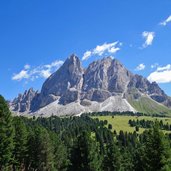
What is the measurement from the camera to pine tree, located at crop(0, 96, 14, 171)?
56.6 m

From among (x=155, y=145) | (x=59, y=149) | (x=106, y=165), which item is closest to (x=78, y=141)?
(x=106, y=165)

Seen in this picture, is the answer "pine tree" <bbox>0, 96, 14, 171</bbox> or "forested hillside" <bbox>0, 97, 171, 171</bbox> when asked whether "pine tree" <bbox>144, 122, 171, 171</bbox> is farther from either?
"pine tree" <bbox>0, 96, 14, 171</bbox>

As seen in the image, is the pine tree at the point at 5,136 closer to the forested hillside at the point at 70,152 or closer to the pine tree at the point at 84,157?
the forested hillside at the point at 70,152

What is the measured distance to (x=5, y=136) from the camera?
56.8m

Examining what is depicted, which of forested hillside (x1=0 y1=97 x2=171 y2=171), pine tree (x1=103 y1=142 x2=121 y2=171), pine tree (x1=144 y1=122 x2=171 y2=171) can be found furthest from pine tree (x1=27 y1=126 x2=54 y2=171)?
pine tree (x1=144 y1=122 x2=171 y2=171)

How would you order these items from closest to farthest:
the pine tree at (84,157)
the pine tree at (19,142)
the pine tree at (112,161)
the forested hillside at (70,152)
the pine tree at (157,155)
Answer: the pine tree at (157,155)
the forested hillside at (70,152)
the pine tree at (84,157)
the pine tree at (19,142)
the pine tree at (112,161)

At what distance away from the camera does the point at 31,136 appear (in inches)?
3147

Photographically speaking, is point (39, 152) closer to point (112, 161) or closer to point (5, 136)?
point (112, 161)

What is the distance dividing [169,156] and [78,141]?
26.4 metres

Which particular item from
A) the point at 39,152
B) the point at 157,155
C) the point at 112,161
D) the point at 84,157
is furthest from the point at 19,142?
the point at 157,155

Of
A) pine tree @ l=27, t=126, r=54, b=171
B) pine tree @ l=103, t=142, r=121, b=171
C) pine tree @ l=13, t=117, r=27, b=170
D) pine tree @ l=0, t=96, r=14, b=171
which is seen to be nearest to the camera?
pine tree @ l=0, t=96, r=14, b=171

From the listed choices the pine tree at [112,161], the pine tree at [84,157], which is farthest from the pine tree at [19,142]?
the pine tree at [112,161]

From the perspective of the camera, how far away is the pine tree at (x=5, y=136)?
5662 cm

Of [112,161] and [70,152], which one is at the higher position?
[70,152]
